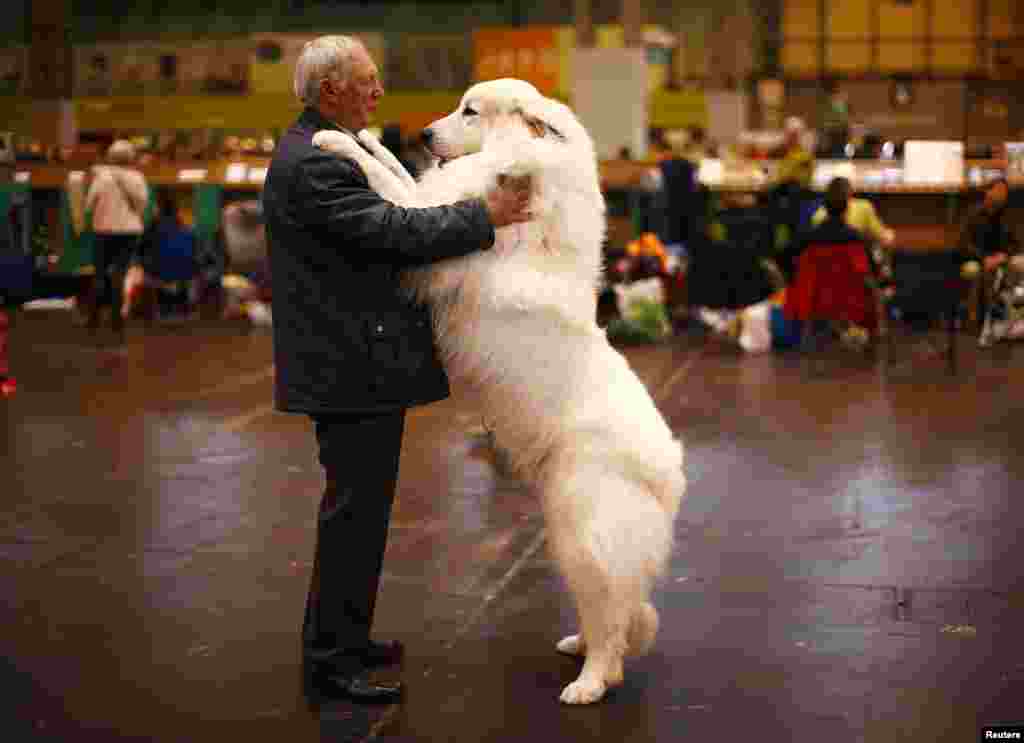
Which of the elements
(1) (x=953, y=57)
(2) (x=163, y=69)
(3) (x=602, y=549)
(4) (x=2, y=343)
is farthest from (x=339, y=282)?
(1) (x=953, y=57)

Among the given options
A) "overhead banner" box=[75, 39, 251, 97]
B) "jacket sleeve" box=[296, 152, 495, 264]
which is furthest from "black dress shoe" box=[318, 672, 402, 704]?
"overhead banner" box=[75, 39, 251, 97]

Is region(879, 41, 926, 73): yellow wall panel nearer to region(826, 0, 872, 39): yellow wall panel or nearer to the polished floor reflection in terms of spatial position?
region(826, 0, 872, 39): yellow wall panel

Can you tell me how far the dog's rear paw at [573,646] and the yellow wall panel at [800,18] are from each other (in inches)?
1013

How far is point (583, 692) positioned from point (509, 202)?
1310mm

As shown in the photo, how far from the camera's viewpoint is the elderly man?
11.6 ft

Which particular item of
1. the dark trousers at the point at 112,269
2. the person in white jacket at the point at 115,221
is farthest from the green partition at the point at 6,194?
the dark trousers at the point at 112,269

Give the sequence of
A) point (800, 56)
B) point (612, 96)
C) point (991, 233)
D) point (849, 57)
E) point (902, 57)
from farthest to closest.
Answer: point (800, 56), point (849, 57), point (902, 57), point (612, 96), point (991, 233)

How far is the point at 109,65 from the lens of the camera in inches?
982

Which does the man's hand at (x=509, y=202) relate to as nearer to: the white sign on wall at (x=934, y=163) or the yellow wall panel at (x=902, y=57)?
the white sign on wall at (x=934, y=163)

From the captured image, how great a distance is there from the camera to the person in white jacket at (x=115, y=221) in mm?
13133

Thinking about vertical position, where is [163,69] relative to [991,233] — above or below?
Result: above

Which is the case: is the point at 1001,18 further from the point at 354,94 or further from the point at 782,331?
the point at 354,94

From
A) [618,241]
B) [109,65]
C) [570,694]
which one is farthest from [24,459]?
[109,65]

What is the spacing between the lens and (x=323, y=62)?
11.8 feet
